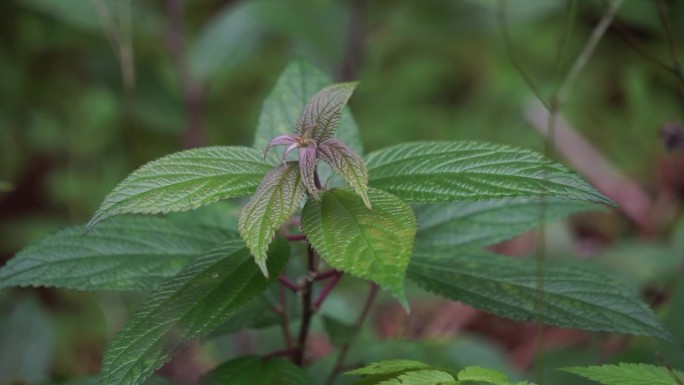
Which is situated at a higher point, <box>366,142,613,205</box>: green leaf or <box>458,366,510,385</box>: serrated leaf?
<box>366,142,613,205</box>: green leaf

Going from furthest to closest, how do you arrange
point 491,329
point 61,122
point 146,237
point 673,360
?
point 61,122 < point 491,329 < point 673,360 < point 146,237

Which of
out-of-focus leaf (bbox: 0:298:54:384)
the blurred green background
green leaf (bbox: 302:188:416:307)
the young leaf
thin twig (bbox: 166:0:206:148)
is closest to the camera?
Answer: green leaf (bbox: 302:188:416:307)

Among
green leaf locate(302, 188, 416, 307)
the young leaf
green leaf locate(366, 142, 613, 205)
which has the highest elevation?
the young leaf

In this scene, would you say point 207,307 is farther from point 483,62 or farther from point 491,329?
point 483,62

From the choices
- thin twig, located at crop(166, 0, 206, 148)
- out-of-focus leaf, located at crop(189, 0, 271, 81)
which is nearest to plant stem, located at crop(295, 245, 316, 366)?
thin twig, located at crop(166, 0, 206, 148)

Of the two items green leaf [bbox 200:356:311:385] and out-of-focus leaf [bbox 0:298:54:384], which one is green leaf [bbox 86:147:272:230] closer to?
green leaf [bbox 200:356:311:385]

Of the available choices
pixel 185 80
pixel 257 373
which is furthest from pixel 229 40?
pixel 257 373

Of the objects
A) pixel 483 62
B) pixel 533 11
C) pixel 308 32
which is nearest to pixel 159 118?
pixel 308 32
